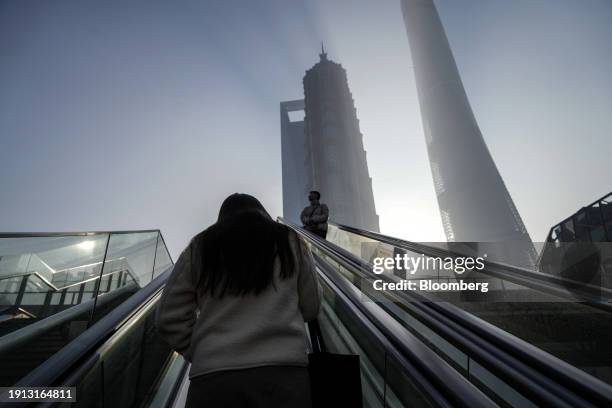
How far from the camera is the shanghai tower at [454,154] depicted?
77.1 meters

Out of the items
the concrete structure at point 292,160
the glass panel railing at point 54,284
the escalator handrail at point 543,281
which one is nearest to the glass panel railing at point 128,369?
the glass panel railing at point 54,284

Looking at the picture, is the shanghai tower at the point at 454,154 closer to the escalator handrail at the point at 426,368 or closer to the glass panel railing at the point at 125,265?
the glass panel railing at the point at 125,265

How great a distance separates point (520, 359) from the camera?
0.75 metres

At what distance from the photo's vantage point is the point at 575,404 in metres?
0.59

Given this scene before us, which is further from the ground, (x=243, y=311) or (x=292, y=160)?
(x=292, y=160)

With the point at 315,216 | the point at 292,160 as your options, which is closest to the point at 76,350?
the point at 315,216

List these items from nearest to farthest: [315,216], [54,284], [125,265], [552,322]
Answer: [552,322], [54,284], [125,265], [315,216]

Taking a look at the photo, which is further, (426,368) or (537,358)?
(426,368)

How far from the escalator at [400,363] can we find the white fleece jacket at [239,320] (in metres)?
0.32

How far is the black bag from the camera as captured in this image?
99cm

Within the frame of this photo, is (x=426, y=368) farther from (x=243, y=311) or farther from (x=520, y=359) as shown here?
(x=243, y=311)

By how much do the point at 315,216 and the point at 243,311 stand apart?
4.56 meters

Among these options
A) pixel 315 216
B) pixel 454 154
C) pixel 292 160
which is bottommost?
pixel 315 216

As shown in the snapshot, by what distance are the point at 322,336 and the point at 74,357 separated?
1508 mm
